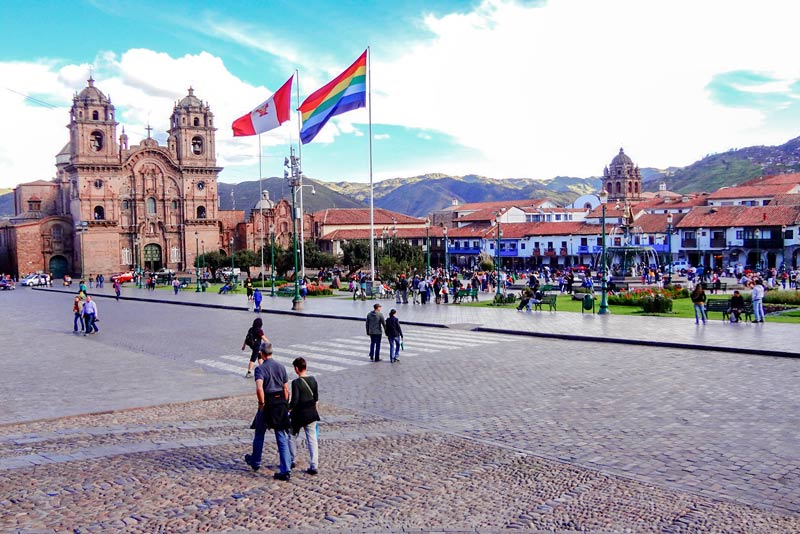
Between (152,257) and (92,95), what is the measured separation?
18600mm

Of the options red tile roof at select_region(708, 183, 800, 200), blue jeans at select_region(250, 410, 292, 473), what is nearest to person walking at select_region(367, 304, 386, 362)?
blue jeans at select_region(250, 410, 292, 473)

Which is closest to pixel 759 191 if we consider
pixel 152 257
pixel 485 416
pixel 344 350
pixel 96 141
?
pixel 152 257

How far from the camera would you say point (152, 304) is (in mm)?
38188

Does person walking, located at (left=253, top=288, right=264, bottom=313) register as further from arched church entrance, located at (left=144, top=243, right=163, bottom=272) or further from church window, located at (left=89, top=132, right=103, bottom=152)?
church window, located at (left=89, top=132, right=103, bottom=152)

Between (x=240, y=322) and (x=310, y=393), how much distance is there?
19.4 metres

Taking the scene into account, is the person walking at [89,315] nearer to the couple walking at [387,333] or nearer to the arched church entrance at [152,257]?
the couple walking at [387,333]

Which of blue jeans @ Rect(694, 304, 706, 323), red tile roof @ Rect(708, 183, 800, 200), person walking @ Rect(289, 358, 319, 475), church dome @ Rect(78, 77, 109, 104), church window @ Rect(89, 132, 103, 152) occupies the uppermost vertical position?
church dome @ Rect(78, 77, 109, 104)

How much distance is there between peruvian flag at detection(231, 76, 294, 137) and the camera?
34.2 m

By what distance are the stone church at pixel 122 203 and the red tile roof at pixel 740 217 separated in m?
53.0

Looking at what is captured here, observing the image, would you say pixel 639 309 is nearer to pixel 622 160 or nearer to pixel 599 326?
pixel 599 326

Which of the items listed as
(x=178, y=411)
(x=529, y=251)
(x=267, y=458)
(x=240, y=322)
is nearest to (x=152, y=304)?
(x=240, y=322)

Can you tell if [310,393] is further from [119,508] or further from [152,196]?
[152,196]

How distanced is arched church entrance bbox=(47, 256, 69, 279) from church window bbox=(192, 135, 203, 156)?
1885 cm

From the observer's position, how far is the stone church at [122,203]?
73625 millimetres
